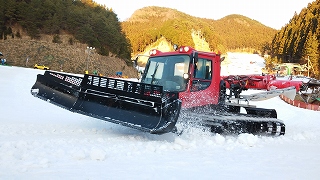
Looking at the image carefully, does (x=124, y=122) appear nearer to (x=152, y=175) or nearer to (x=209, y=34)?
(x=152, y=175)

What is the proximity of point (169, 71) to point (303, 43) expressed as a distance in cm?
7338

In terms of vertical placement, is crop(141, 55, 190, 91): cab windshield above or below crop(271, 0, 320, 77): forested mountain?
below

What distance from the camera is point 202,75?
23.4 feet

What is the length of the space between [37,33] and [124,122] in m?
45.9

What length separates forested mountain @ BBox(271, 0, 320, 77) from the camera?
60766 mm

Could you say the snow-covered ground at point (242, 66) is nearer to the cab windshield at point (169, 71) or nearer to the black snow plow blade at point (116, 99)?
the cab windshield at point (169, 71)

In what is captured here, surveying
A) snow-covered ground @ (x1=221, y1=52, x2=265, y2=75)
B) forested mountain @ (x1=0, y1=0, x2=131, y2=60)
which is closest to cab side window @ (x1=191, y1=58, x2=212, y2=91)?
forested mountain @ (x1=0, y1=0, x2=131, y2=60)

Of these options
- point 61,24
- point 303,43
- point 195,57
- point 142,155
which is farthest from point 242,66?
point 142,155

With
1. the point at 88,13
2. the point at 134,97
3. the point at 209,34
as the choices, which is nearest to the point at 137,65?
the point at 134,97

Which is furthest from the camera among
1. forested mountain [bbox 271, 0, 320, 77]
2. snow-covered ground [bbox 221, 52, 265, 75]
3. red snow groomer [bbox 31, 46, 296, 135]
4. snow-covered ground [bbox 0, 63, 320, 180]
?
snow-covered ground [bbox 221, 52, 265, 75]

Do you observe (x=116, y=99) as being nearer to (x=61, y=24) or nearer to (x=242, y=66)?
(x=61, y=24)

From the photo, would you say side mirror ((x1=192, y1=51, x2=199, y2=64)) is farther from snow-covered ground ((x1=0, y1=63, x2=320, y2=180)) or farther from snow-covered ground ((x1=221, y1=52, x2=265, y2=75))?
snow-covered ground ((x1=221, y1=52, x2=265, y2=75))

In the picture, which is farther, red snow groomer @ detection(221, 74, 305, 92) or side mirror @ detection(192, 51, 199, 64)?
red snow groomer @ detection(221, 74, 305, 92)

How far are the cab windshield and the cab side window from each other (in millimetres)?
284
